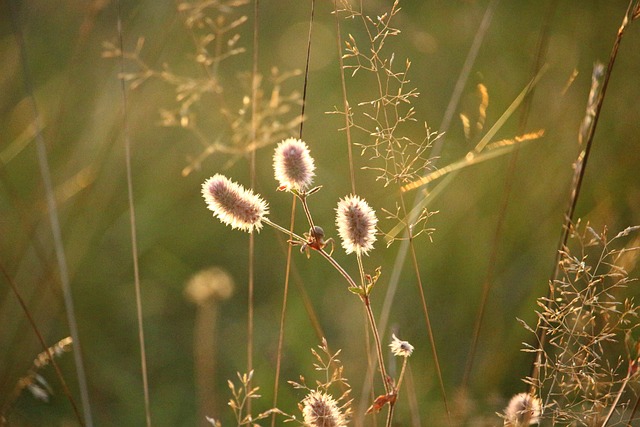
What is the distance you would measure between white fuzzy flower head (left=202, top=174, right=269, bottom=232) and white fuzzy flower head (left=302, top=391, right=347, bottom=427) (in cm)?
22

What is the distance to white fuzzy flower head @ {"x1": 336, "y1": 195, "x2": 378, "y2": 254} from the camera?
82 cm

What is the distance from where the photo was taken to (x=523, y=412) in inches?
33.1

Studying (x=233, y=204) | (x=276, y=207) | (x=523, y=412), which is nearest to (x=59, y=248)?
(x=233, y=204)

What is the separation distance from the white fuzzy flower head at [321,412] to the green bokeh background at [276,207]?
81 centimetres

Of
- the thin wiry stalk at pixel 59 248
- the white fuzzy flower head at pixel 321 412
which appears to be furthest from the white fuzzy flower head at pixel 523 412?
the thin wiry stalk at pixel 59 248

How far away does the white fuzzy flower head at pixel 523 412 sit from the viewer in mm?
854

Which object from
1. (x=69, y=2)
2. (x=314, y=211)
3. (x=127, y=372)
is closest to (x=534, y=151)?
(x=314, y=211)

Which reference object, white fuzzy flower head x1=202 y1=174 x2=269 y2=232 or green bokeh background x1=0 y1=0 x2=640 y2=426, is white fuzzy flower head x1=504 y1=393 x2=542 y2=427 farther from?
green bokeh background x1=0 y1=0 x2=640 y2=426

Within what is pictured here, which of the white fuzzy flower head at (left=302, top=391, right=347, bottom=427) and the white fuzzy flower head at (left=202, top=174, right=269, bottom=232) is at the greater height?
the white fuzzy flower head at (left=202, top=174, right=269, bottom=232)

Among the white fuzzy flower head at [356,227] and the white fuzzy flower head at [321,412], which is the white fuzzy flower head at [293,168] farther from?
the white fuzzy flower head at [321,412]

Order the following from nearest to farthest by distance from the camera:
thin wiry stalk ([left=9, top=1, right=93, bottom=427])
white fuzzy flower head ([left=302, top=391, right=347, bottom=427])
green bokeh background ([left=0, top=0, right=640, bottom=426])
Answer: white fuzzy flower head ([left=302, top=391, right=347, bottom=427]), thin wiry stalk ([left=9, top=1, right=93, bottom=427]), green bokeh background ([left=0, top=0, right=640, bottom=426])

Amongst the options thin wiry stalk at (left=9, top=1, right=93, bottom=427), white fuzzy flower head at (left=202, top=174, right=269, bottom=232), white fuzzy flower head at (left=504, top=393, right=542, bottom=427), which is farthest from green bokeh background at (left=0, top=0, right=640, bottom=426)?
white fuzzy flower head at (left=202, top=174, right=269, bottom=232)

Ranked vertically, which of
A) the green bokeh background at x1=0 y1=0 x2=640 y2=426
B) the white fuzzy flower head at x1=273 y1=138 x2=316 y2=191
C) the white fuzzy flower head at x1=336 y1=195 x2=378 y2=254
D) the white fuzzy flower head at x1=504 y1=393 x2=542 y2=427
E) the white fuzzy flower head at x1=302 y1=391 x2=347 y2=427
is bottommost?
the green bokeh background at x1=0 y1=0 x2=640 y2=426

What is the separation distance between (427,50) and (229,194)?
5.48 ft
